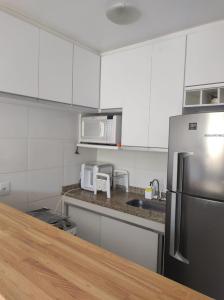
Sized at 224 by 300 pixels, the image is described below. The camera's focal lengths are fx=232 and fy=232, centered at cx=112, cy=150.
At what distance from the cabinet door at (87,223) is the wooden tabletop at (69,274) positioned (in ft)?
3.60

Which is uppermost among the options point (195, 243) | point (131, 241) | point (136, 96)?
point (136, 96)

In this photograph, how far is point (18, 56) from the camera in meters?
1.54

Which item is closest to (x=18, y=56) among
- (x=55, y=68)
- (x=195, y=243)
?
(x=55, y=68)

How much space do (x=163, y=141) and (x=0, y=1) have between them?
1.39m

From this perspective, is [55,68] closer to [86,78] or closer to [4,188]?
[86,78]

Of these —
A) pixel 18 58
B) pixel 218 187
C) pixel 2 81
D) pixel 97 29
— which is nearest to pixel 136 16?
pixel 97 29

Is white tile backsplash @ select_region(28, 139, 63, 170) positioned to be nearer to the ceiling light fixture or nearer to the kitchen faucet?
the kitchen faucet

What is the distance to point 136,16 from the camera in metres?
1.45

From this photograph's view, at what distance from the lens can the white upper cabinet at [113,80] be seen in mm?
1994

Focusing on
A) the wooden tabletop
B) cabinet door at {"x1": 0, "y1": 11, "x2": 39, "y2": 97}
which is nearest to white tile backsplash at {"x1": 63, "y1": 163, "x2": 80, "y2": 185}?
cabinet door at {"x1": 0, "y1": 11, "x2": 39, "y2": 97}

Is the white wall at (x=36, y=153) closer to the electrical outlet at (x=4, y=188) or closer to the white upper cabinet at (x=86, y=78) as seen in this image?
the electrical outlet at (x=4, y=188)

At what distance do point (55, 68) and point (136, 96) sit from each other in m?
0.67

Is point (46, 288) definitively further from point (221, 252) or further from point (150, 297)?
point (221, 252)

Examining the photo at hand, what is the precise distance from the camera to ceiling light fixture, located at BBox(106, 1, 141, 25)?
4.28 feet
